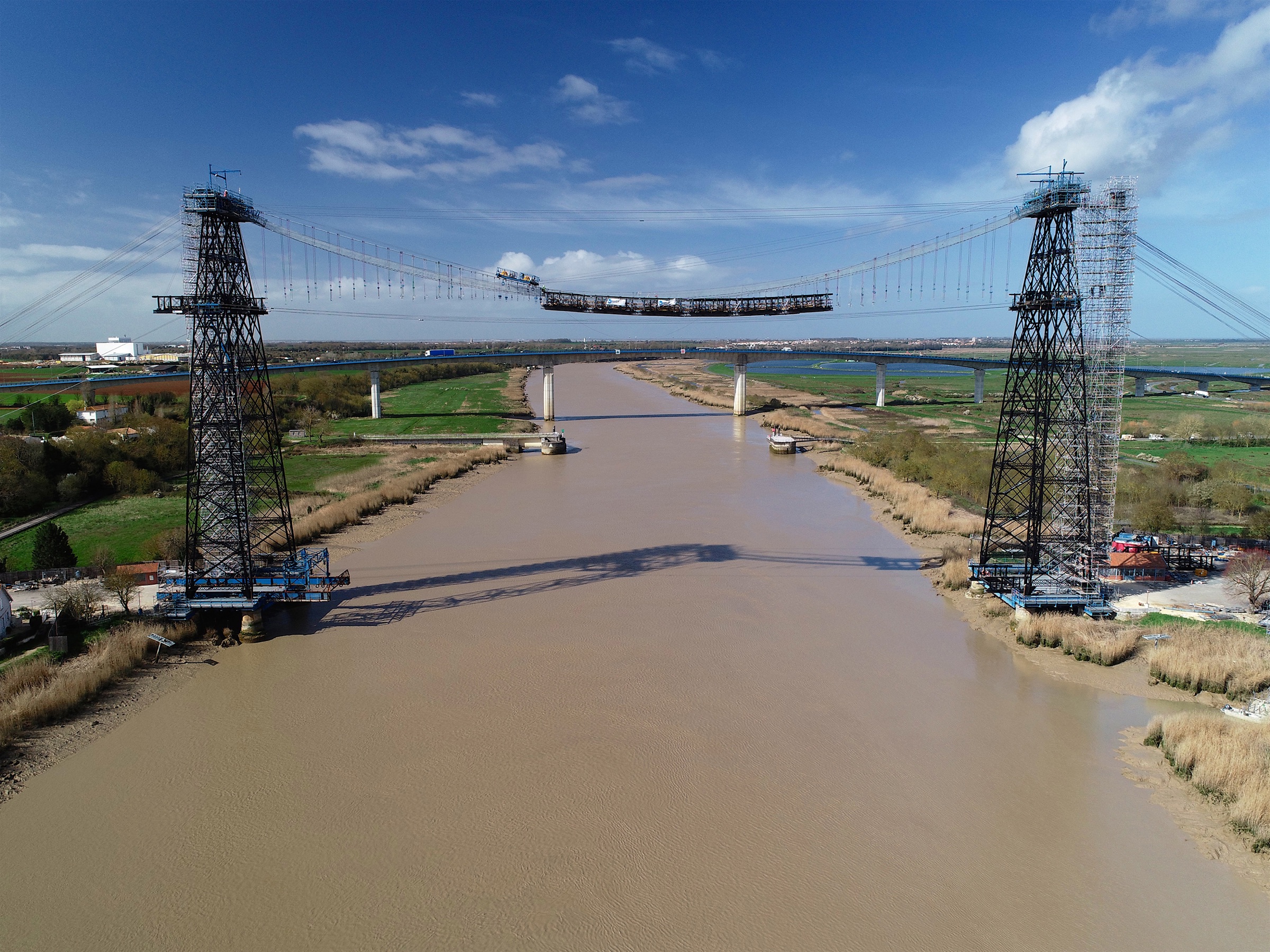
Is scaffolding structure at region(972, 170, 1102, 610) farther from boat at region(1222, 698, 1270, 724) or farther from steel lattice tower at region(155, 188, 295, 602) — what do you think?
steel lattice tower at region(155, 188, 295, 602)

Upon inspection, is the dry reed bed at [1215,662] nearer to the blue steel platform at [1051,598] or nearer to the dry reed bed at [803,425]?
the blue steel platform at [1051,598]

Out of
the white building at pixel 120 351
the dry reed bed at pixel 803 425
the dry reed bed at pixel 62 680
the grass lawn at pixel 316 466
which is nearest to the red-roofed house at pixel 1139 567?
the dry reed bed at pixel 62 680

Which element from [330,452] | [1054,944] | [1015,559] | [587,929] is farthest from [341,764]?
[330,452]

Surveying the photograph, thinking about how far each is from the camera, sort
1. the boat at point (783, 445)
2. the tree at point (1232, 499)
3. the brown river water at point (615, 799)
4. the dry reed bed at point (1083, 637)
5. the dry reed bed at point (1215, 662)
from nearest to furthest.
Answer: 1. the brown river water at point (615, 799)
2. the dry reed bed at point (1215, 662)
3. the dry reed bed at point (1083, 637)
4. the tree at point (1232, 499)
5. the boat at point (783, 445)

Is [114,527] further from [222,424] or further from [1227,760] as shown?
[1227,760]

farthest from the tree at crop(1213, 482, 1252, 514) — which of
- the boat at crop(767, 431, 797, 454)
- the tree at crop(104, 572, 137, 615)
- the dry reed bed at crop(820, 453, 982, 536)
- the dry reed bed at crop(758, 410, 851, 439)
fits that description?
the tree at crop(104, 572, 137, 615)

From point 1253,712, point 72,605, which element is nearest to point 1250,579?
point 1253,712
